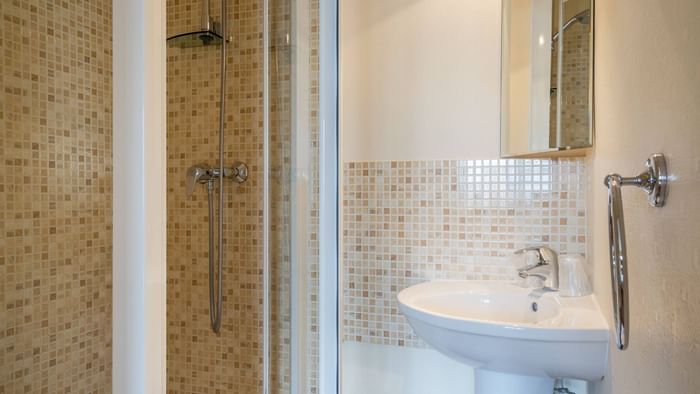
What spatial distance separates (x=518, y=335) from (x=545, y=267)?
0.43m

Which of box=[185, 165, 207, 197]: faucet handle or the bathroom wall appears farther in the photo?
the bathroom wall

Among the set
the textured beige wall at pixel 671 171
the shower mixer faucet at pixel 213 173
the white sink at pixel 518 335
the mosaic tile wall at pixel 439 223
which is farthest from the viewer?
the mosaic tile wall at pixel 439 223

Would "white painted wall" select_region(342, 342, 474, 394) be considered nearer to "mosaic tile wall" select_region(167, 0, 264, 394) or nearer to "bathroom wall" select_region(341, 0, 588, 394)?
"bathroom wall" select_region(341, 0, 588, 394)

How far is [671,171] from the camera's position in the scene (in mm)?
527

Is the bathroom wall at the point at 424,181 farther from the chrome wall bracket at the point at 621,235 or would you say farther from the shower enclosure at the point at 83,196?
the shower enclosure at the point at 83,196

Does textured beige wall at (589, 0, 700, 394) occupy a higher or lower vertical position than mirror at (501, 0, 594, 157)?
lower

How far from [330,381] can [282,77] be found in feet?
3.14

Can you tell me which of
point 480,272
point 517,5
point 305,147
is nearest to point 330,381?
point 480,272

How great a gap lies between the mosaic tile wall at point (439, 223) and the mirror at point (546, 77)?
0.48 ft

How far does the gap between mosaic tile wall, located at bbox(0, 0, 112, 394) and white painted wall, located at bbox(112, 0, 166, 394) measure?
0.04 feet


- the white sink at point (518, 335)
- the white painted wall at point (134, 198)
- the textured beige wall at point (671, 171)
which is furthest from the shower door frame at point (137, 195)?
the white sink at point (518, 335)

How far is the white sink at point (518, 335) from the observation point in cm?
104

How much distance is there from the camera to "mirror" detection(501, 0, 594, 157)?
3.97 feet

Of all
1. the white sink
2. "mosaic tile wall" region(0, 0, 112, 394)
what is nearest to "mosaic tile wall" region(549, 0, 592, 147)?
the white sink
